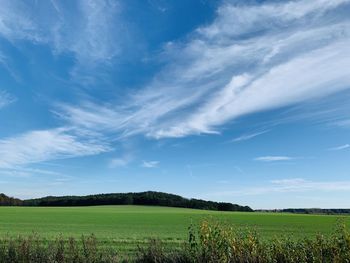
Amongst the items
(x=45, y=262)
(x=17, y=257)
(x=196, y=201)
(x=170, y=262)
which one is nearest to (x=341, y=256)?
(x=170, y=262)

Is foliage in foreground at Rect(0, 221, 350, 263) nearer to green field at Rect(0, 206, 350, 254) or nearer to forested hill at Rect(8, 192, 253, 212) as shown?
green field at Rect(0, 206, 350, 254)

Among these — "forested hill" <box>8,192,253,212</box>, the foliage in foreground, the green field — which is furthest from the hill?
the foliage in foreground

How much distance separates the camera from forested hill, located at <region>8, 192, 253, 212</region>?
133 metres

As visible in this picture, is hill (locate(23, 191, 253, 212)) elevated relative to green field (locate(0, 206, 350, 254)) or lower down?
elevated

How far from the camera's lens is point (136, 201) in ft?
458

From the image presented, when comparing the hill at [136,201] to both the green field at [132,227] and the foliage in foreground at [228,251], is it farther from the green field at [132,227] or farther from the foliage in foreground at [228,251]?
the foliage in foreground at [228,251]

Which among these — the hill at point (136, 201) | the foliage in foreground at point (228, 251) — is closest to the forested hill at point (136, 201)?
the hill at point (136, 201)

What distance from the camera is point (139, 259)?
14.0m

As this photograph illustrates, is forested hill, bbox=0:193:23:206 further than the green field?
Yes

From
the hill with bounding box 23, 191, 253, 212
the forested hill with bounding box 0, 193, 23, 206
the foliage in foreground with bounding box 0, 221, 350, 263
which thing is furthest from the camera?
the forested hill with bounding box 0, 193, 23, 206

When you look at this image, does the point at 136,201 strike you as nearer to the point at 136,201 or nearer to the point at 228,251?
the point at 136,201

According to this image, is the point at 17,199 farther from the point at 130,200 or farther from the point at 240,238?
the point at 240,238

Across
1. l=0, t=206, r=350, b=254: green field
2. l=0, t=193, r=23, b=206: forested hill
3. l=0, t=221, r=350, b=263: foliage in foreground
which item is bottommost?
l=0, t=221, r=350, b=263: foliage in foreground

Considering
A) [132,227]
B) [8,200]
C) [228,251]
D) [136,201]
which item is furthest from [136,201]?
[228,251]
